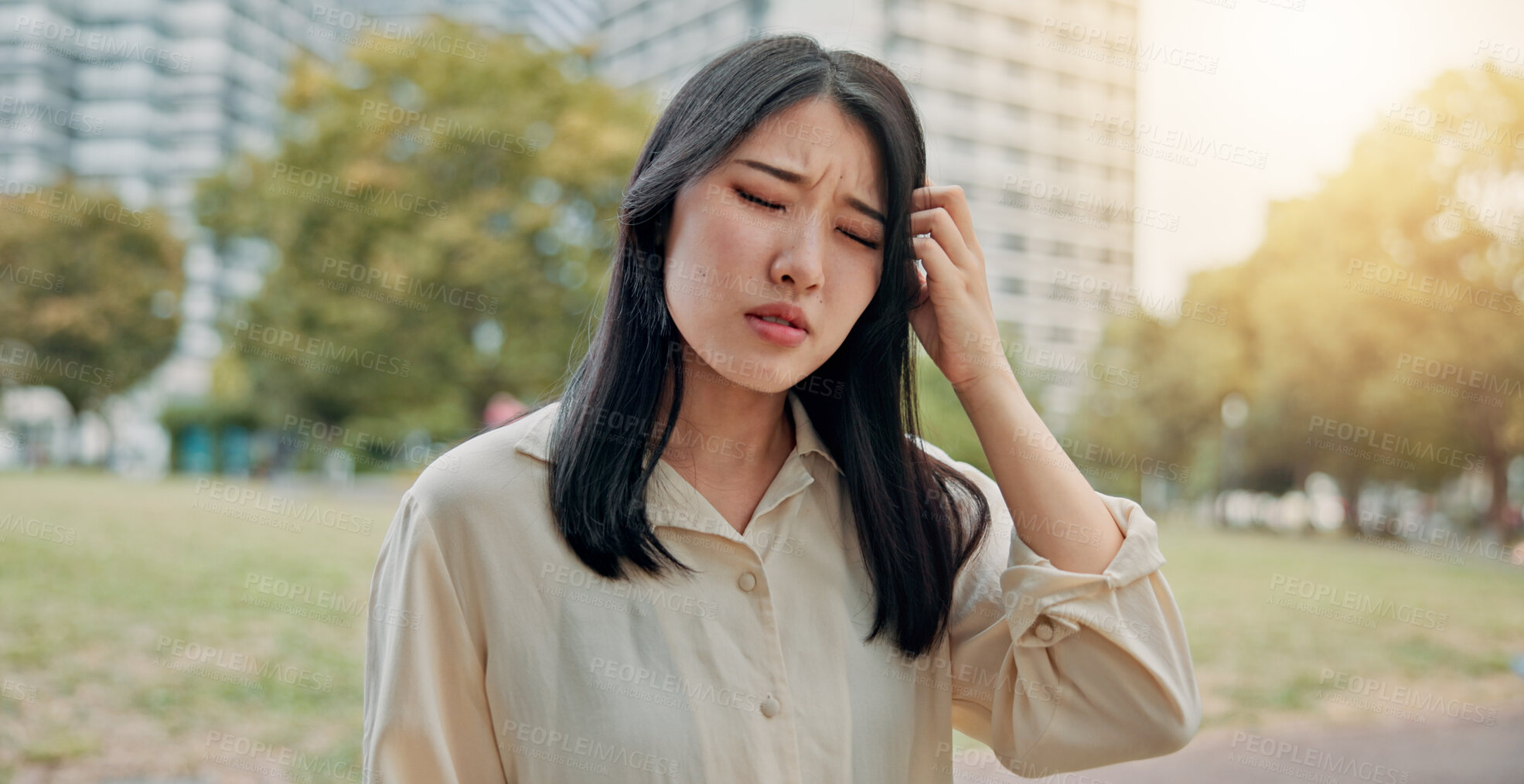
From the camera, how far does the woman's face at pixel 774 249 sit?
52.8 inches

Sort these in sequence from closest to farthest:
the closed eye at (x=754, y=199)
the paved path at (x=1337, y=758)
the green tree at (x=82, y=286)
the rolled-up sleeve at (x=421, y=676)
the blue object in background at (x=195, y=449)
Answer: the rolled-up sleeve at (x=421, y=676)
the closed eye at (x=754, y=199)
the paved path at (x=1337, y=758)
the green tree at (x=82, y=286)
the blue object in background at (x=195, y=449)

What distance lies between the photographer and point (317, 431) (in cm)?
2389

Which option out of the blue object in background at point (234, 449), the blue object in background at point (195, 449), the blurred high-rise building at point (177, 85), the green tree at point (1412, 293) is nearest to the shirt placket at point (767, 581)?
the blurred high-rise building at point (177, 85)

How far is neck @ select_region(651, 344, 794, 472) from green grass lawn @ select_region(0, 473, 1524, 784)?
4.35 metres

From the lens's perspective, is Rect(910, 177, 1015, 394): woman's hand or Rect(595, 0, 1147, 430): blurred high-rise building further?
Rect(595, 0, 1147, 430): blurred high-rise building

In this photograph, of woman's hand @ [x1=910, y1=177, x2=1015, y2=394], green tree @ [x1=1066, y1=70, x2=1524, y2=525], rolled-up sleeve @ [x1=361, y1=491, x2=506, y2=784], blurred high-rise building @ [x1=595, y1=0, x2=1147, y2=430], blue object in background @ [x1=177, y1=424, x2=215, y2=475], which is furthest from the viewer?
blurred high-rise building @ [x1=595, y1=0, x2=1147, y2=430]

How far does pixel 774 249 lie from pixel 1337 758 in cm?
653

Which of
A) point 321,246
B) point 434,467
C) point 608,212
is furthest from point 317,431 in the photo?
point 434,467

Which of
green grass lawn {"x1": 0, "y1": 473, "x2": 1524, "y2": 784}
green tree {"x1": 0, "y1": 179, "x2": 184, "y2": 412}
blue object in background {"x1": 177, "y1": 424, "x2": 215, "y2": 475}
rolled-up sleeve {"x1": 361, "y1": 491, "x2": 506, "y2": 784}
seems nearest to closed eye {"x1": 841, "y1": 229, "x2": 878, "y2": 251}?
rolled-up sleeve {"x1": 361, "y1": 491, "x2": 506, "y2": 784}

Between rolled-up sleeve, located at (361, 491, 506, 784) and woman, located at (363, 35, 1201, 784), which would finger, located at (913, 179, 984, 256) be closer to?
woman, located at (363, 35, 1201, 784)

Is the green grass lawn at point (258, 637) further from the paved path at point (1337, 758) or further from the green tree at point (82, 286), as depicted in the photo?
the green tree at point (82, 286)

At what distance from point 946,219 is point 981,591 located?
0.58 metres

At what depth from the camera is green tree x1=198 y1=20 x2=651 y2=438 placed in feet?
53.7

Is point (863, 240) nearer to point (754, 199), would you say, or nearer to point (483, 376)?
point (754, 199)
